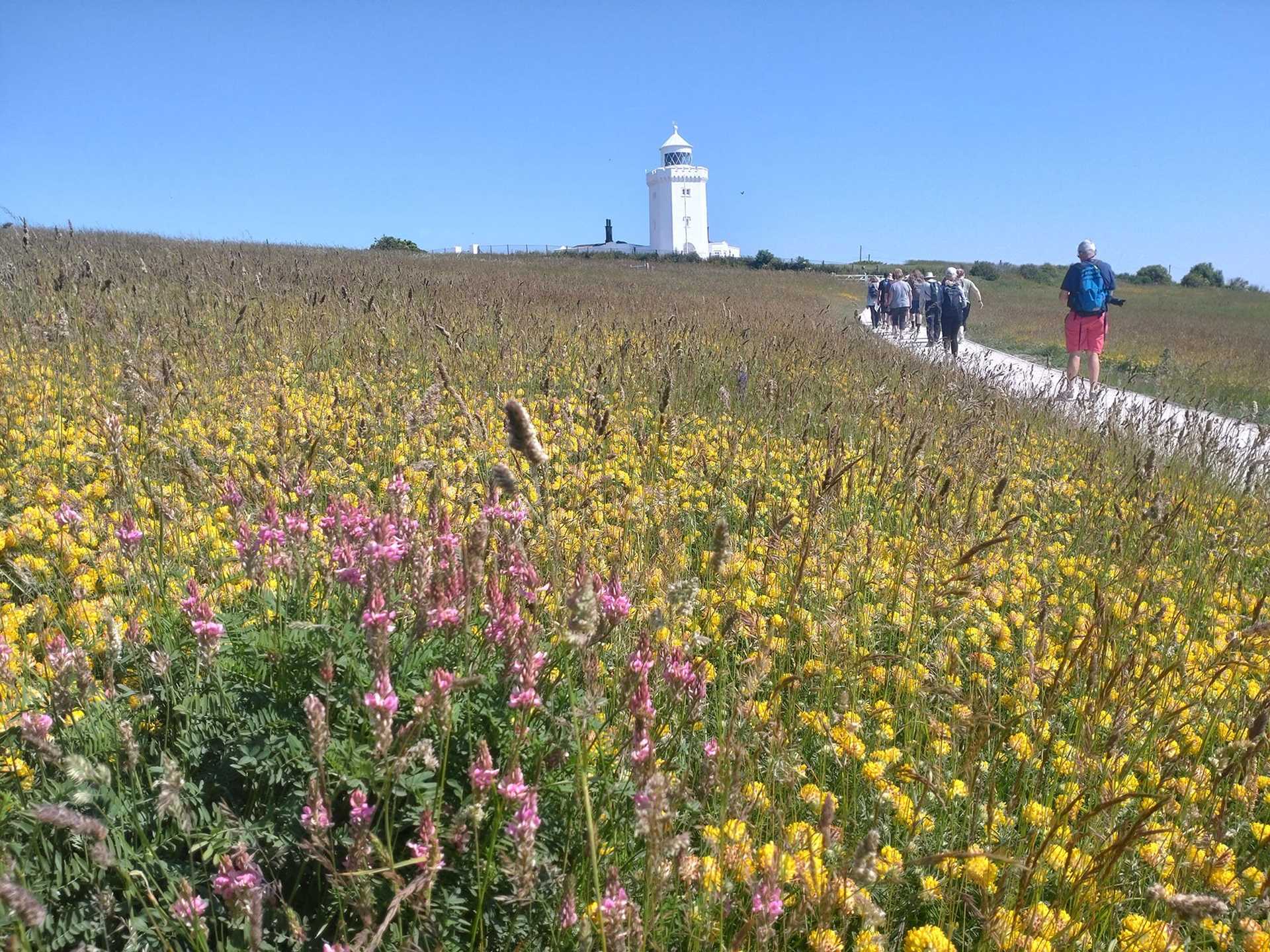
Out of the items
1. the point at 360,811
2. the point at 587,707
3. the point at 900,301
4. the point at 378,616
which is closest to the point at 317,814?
the point at 360,811

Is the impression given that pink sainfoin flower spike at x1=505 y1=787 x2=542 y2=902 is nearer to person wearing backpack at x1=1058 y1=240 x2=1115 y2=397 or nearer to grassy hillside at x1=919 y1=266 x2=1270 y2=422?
grassy hillside at x1=919 y1=266 x2=1270 y2=422

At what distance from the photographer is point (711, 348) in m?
8.91

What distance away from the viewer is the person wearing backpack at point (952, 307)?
14.7 meters

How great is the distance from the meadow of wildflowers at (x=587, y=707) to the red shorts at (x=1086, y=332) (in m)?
6.22

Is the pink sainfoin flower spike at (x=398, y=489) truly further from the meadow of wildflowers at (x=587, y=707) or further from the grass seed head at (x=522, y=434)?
the grass seed head at (x=522, y=434)

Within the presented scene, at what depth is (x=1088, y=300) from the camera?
10.1 meters

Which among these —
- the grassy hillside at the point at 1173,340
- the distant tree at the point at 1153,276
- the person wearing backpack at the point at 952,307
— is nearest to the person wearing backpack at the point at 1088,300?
the grassy hillside at the point at 1173,340

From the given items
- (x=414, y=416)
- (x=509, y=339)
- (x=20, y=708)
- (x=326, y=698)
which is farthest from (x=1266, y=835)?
(x=509, y=339)

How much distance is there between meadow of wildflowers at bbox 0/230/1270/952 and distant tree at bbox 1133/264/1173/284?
6994 cm

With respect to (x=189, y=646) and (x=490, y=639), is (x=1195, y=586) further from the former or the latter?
(x=189, y=646)

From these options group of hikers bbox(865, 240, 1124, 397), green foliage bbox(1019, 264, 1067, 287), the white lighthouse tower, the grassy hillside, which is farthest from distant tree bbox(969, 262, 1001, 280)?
group of hikers bbox(865, 240, 1124, 397)

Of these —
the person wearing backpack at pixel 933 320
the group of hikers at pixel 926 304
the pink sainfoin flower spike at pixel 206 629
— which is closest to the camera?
the pink sainfoin flower spike at pixel 206 629

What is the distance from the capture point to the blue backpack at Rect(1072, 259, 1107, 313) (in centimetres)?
1006

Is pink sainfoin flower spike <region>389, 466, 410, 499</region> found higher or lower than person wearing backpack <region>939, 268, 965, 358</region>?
lower
